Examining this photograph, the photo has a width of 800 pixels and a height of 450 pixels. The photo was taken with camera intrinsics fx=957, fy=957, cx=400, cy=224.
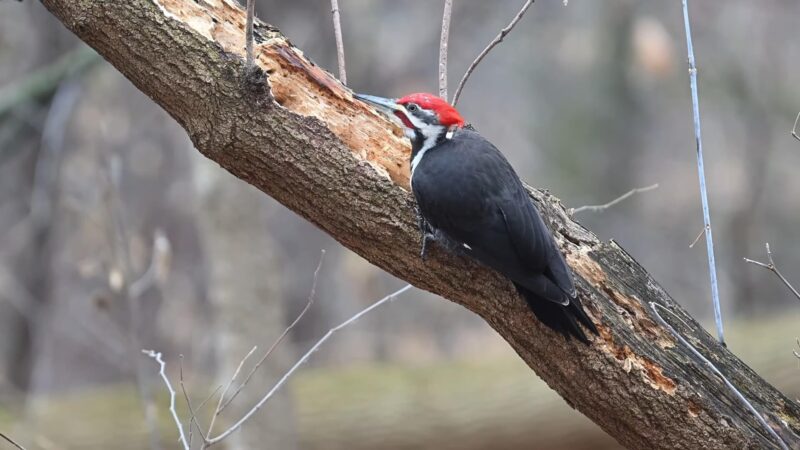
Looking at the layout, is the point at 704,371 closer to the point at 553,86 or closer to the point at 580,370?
the point at 580,370

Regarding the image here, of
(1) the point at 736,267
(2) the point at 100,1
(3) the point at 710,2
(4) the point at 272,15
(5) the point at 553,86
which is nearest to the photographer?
(2) the point at 100,1

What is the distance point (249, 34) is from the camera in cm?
236

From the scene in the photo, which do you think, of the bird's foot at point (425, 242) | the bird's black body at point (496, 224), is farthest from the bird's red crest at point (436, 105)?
the bird's foot at point (425, 242)

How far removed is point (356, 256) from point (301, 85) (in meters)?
5.45

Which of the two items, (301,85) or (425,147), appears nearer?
(301,85)

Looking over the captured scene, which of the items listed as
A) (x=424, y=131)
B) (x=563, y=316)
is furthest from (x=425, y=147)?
(x=563, y=316)

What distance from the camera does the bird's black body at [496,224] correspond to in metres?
2.62

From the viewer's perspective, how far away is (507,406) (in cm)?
570

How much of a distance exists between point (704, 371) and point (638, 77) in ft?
25.0

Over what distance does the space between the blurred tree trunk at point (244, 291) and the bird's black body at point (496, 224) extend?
2694 mm

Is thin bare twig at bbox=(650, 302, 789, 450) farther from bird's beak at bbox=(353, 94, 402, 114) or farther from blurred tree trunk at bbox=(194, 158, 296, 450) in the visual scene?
blurred tree trunk at bbox=(194, 158, 296, 450)

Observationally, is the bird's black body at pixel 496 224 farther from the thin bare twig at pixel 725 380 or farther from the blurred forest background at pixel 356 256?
the blurred forest background at pixel 356 256

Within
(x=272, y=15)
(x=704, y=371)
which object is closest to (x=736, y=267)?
(x=272, y=15)

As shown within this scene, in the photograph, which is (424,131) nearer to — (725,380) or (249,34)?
(249,34)
